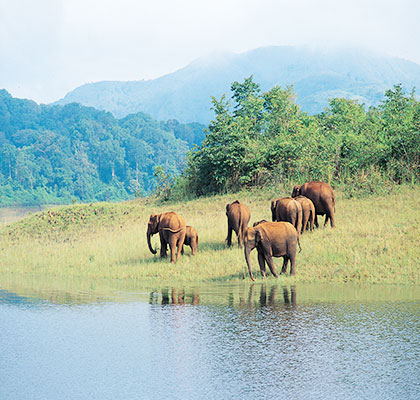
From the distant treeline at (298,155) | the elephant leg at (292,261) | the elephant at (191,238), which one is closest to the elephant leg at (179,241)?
the elephant at (191,238)

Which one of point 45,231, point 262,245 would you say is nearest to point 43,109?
point 45,231

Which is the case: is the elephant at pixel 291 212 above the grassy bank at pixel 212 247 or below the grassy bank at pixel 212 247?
above

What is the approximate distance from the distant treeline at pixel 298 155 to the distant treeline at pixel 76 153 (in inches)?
2531

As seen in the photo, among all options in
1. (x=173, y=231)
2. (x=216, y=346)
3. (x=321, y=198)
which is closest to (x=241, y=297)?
(x=216, y=346)

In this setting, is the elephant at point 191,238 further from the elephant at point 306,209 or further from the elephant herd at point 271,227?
the elephant at point 306,209

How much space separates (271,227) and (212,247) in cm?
532

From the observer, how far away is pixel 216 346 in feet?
28.2

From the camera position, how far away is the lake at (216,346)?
6.88m

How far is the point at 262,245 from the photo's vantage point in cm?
1450

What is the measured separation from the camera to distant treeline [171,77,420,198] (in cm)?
2805

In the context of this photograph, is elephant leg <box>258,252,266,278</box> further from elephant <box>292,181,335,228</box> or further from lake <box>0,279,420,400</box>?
elephant <box>292,181,335,228</box>

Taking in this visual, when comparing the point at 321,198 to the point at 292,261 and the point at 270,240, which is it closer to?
the point at 292,261

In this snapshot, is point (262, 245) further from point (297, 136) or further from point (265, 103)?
point (265, 103)

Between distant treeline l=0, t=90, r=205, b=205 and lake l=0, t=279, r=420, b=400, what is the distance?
87636 mm
